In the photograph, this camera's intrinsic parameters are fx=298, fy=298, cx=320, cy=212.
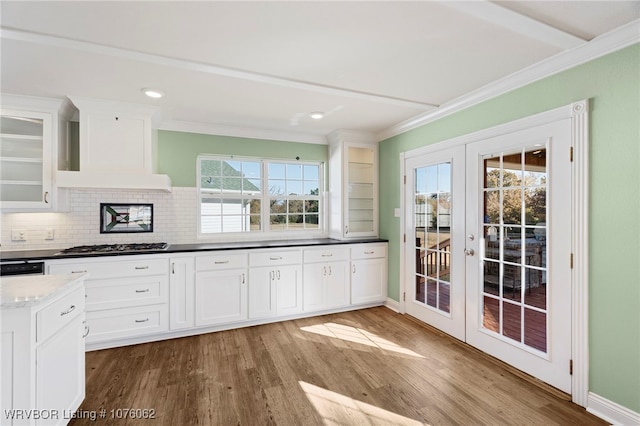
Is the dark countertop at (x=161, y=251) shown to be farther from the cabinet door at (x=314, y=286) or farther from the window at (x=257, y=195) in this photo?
the window at (x=257, y=195)

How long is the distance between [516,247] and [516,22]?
5.40 ft

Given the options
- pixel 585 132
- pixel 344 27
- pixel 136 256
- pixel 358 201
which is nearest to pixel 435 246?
pixel 358 201

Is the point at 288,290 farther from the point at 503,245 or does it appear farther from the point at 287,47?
the point at 287,47

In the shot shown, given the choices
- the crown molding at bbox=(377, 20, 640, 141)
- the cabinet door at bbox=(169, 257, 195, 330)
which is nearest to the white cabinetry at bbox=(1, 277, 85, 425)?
the cabinet door at bbox=(169, 257, 195, 330)

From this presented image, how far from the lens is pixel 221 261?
327 cm

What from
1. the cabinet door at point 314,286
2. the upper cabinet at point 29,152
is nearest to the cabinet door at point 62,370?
the upper cabinet at point 29,152

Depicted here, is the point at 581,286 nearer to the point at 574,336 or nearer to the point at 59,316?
the point at 574,336

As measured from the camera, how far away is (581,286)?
6.61 feet

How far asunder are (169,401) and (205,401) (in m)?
0.25

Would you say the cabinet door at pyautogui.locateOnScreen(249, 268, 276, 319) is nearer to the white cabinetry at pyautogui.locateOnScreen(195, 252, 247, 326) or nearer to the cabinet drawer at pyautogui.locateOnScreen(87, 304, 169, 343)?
the white cabinetry at pyautogui.locateOnScreen(195, 252, 247, 326)

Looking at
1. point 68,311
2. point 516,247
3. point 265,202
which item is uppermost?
point 265,202

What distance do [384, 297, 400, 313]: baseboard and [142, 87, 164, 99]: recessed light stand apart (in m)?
3.57

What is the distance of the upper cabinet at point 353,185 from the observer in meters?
4.12

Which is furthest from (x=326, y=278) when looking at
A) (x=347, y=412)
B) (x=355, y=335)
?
(x=347, y=412)
